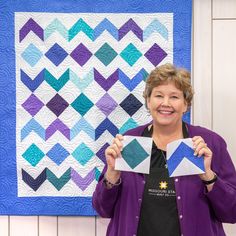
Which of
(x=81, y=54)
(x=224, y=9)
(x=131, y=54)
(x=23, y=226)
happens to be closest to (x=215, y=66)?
(x=224, y=9)

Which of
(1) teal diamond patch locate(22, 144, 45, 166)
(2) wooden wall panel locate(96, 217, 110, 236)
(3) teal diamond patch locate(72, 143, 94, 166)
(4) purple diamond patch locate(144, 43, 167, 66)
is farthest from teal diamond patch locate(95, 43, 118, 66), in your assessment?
(2) wooden wall panel locate(96, 217, 110, 236)

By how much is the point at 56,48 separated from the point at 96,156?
1.61 ft

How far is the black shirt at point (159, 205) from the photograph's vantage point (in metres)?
1.24

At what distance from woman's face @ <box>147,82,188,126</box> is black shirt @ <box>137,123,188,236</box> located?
137mm

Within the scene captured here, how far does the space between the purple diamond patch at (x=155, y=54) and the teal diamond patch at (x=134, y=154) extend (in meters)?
0.52

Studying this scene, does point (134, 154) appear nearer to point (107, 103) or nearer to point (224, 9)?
point (107, 103)

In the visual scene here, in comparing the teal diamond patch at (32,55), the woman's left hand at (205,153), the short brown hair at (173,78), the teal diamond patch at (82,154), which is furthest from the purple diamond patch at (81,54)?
the woman's left hand at (205,153)

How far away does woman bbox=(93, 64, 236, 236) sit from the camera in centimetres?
122

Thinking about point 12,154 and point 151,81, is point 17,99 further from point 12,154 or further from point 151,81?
point 151,81

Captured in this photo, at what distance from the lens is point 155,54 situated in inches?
63.6

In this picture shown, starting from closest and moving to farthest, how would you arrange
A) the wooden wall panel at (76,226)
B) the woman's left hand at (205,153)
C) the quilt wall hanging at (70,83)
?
1. the woman's left hand at (205,153)
2. the quilt wall hanging at (70,83)
3. the wooden wall panel at (76,226)

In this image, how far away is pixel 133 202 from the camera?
126 cm

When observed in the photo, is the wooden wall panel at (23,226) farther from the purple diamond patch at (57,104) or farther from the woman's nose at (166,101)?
the woman's nose at (166,101)

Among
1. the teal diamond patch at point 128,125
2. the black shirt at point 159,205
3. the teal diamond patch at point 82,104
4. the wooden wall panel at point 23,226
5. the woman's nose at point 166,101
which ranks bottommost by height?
the wooden wall panel at point 23,226
